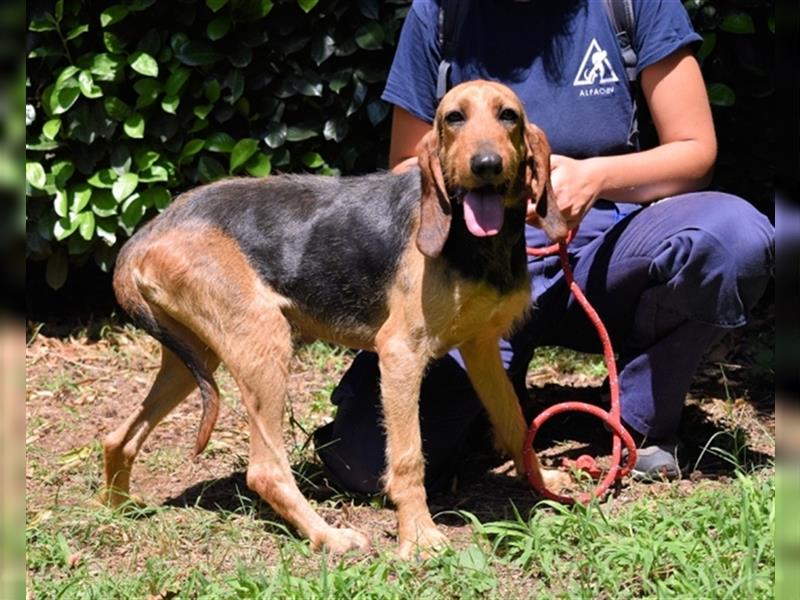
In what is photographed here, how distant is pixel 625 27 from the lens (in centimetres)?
412

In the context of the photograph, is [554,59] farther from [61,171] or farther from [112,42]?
[61,171]

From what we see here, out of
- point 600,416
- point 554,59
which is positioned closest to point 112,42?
point 554,59

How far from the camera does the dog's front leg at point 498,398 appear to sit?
4.04 meters

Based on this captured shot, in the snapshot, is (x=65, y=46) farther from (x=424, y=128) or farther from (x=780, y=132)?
(x=780, y=132)

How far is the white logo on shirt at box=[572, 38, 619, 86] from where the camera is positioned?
4.15 m

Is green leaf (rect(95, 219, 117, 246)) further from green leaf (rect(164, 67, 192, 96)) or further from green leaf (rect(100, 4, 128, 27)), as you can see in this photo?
green leaf (rect(100, 4, 128, 27))

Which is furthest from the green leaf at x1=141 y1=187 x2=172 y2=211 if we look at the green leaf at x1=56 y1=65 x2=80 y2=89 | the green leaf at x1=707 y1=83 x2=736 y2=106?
the green leaf at x1=707 y1=83 x2=736 y2=106

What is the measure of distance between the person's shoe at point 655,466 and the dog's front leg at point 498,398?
0.28 meters

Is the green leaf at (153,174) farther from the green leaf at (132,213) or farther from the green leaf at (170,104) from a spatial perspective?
the green leaf at (170,104)

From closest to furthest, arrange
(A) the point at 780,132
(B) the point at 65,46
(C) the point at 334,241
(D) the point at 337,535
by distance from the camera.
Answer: (A) the point at 780,132 < (D) the point at 337,535 < (C) the point at 334,241 < (B) the point at 65,46

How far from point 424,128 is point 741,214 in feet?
4.15

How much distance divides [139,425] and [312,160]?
2.21 meters

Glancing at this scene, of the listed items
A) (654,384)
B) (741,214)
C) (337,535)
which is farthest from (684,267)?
(337,535)

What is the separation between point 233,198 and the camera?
4.05 meters
